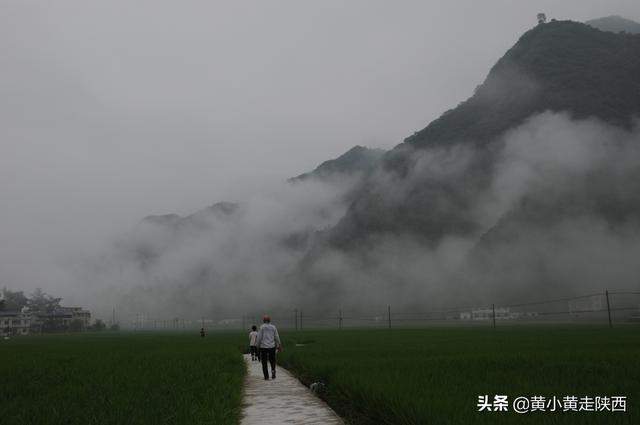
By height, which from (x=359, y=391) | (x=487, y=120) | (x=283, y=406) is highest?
(x=487, y=120)

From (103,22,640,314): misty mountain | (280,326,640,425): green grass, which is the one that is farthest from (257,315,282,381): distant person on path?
(103,22,640,314): misty mountain

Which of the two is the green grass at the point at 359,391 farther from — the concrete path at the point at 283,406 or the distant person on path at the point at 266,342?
the distant person on path at the point at 266,342

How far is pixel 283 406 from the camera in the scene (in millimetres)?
9953

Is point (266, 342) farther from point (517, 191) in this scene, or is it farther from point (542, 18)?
point (542, 18)

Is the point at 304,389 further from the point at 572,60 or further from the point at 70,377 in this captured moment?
the point at 572,60

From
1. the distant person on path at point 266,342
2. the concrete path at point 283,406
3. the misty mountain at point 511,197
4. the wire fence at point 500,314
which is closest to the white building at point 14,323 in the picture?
the wire fence at point 500,314

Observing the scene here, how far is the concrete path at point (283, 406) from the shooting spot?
845 cm

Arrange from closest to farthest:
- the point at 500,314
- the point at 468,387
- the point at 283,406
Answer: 1. the point at 468,387
2. the point at 283,406
3. the point at 500,314

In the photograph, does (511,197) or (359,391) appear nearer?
(359,391)

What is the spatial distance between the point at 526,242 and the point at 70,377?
13395cm

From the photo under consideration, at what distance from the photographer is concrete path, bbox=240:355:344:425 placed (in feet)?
27.7

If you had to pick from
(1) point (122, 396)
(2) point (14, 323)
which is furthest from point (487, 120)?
(1) point (122, 396)

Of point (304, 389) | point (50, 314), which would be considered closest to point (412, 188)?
point (50, 314)

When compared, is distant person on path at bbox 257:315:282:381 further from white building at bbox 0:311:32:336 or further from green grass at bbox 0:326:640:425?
white building at bbox 0:311:32:336
